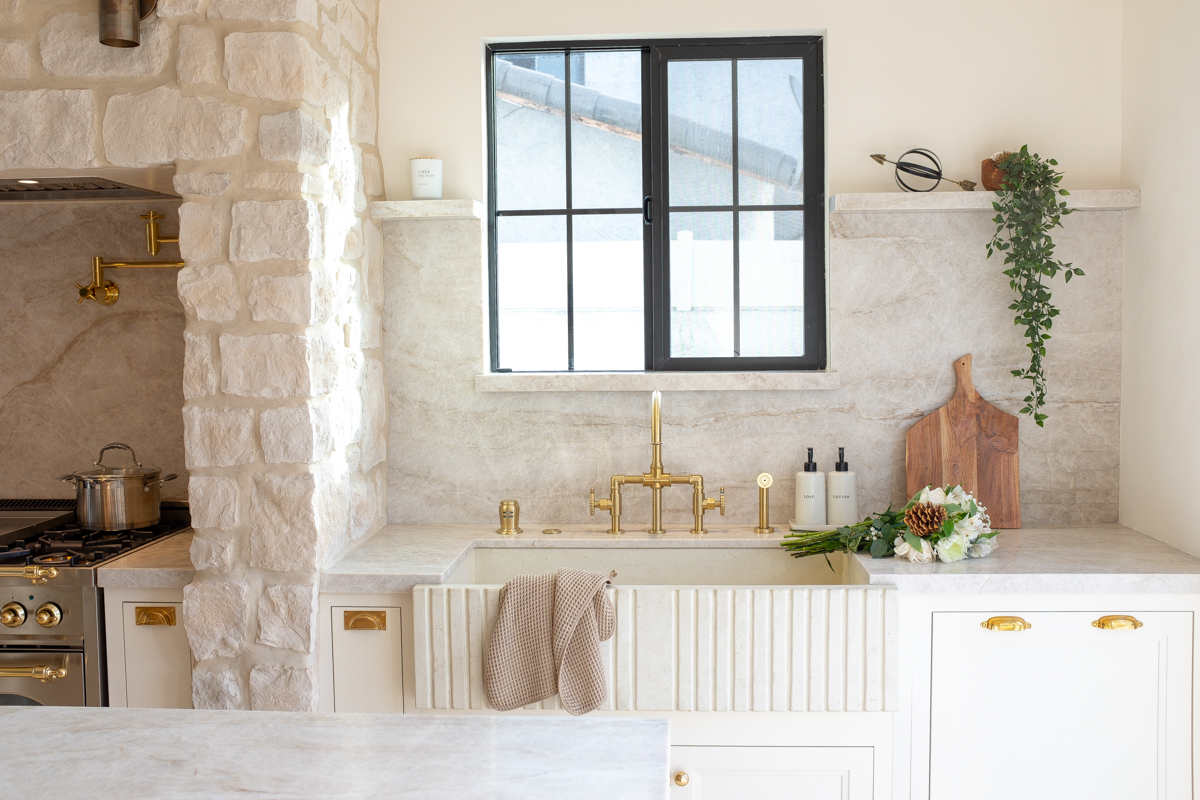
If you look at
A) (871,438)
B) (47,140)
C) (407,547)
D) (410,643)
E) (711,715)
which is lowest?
(711,715)

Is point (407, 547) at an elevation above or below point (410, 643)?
above

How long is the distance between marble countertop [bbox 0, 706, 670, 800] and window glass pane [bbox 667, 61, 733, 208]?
73.9 inches

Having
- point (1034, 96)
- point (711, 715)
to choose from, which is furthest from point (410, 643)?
point (1034, 96)

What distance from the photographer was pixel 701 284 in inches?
105

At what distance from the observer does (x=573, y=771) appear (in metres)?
0.95

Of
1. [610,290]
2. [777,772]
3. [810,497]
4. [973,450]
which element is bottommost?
[777,772]

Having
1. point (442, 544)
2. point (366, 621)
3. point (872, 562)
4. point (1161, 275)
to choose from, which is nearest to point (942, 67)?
point (1161, 275)

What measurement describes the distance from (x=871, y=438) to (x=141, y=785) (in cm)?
209

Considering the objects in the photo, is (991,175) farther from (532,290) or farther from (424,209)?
(424,209)

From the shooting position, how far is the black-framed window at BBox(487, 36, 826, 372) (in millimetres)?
2648

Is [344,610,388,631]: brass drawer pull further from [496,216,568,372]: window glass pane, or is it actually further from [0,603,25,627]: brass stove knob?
[496,216,568,372]: window glass pane

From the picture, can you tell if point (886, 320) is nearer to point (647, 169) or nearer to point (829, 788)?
point (647, 169)

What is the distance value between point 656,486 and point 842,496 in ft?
1.68

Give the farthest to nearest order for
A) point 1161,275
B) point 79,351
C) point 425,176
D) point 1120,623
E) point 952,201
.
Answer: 1. point 79,351
2. point 425,176
3. point 952,201
4. point 1161,275
5. point 1120,623
